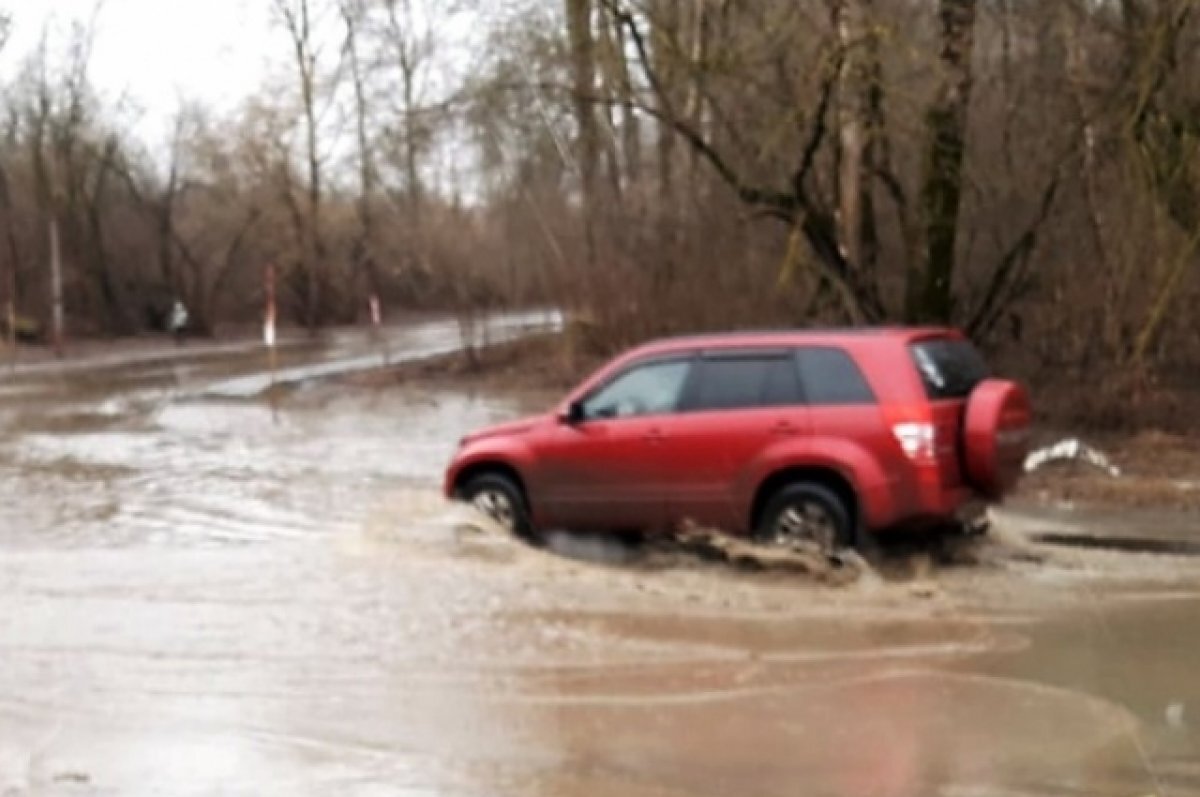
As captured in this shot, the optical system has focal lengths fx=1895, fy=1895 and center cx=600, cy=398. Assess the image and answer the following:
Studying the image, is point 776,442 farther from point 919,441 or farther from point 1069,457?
point 1069,457

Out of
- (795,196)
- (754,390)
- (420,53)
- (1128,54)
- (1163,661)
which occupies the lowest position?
(1163,661)

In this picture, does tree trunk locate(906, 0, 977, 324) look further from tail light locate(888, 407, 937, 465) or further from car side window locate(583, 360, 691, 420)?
tail light locate(888, 407, 937, 465)

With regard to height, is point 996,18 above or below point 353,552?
above

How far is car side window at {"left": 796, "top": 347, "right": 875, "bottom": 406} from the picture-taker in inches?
507

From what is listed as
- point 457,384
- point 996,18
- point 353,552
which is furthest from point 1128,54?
point 457,384

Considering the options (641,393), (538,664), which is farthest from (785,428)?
(538,664)

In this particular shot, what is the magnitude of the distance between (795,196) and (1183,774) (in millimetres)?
13733

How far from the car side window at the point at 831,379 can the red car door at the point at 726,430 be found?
0.09 metres

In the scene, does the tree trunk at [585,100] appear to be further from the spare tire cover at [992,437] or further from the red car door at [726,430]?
the spare tire cover at [992,437]

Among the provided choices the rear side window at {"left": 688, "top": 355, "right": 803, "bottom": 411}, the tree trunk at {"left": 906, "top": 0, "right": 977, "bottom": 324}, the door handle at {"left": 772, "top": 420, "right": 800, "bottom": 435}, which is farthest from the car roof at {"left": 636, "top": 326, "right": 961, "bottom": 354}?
the tree trunk at {"left": 906, "top": 0, "right": 977, "bottom": 324}

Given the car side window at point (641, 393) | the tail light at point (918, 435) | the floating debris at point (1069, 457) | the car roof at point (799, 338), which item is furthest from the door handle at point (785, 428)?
the floating debris at point (1069, 457)

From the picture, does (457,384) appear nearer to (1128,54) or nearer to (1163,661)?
(1128,54)

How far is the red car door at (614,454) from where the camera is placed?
45.1ft

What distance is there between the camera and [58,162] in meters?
55.0
